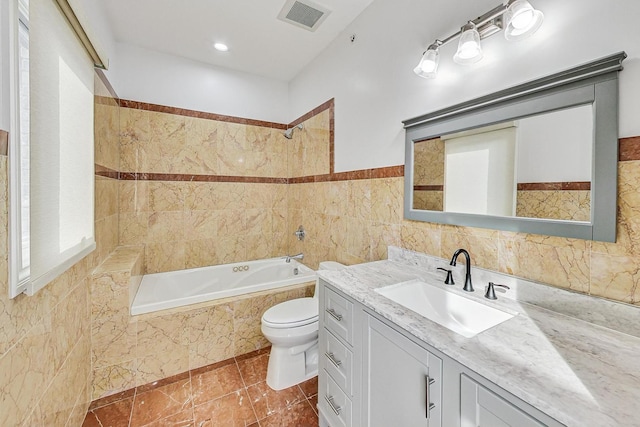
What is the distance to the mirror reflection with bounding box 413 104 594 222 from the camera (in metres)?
0.98

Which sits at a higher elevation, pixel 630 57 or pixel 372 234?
pixel 630 57

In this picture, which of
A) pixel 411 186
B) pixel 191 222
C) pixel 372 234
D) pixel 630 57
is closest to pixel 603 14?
pixel 630 57

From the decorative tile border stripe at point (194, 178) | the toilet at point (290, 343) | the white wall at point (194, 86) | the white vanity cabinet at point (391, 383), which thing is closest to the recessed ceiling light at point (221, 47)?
the white wall at point (194, 86)

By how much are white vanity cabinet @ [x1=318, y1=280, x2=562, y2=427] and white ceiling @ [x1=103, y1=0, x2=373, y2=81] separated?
83.5 inches

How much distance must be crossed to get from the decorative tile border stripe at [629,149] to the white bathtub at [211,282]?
2184 millimetres

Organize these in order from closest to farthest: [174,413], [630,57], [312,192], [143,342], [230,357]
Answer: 1. [630,57]
2. [174,413]
3. [143,342]
4. [230,357]
5. [312,192]

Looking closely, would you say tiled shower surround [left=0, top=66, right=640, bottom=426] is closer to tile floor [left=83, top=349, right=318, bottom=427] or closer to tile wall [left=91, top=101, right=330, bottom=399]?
tile wall [left=91, top=101, right=330, bottom=399]

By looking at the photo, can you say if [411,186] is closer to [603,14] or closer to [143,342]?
[603,14]

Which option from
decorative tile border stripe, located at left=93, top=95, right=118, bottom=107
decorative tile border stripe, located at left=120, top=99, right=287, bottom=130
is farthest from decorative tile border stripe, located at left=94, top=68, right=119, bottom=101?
decorative tile border stripe, located at left=120, top=99, right=287, bottom=130

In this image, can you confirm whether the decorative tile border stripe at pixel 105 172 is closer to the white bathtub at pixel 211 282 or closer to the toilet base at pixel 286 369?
the white bathtub at pixel 211 282

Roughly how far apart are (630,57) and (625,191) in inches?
17.4

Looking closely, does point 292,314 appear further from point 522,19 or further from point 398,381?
point 522,19

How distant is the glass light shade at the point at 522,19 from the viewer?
100 centimetres

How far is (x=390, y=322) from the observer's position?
102cm
